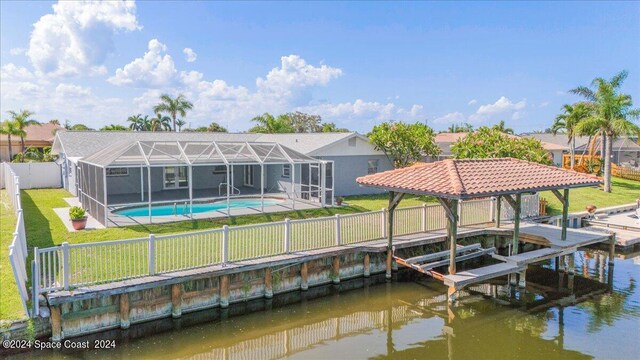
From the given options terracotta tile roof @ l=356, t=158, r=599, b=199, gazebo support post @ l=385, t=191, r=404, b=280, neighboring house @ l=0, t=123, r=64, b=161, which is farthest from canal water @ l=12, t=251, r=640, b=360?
neighboring house @ l=0, t=123, r=64, b=161

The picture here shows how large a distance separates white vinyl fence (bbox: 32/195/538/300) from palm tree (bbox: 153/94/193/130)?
40315 mm

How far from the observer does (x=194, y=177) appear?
25.1m

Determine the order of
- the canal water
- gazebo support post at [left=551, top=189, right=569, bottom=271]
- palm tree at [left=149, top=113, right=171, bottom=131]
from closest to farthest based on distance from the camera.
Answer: the canal water → gazebo support post at [left=551, top=189, right=569, bottom=271] → palm tree at [left=149, top=113, right=171, bottom=131]

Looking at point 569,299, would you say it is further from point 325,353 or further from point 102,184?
point 102,184

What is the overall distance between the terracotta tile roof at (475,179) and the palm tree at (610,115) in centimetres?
1711

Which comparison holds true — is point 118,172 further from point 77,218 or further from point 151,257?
point 151,257

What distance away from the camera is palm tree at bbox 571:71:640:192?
29.0 metres

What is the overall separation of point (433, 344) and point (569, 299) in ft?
17.6

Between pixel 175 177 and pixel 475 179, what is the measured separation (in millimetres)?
16802

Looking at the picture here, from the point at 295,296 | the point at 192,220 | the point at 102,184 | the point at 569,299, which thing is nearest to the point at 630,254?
the point at 569,299

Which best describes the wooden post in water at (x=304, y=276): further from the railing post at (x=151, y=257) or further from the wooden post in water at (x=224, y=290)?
the railing post at (x=151, y=257)

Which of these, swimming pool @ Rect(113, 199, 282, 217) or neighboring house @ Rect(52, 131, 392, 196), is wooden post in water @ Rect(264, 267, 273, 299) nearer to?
swimming pool @ Rect(113, 199, 282, 217)

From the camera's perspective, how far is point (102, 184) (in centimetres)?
1656

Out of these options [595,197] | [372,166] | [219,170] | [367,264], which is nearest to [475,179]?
[367,264]
